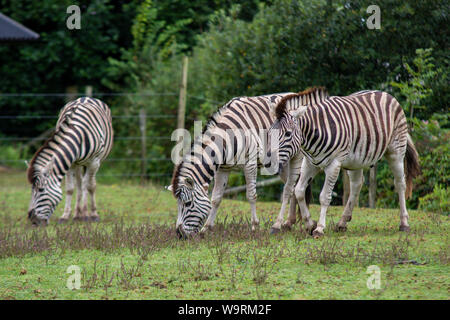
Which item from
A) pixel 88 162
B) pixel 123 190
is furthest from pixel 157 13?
pixel 88 162

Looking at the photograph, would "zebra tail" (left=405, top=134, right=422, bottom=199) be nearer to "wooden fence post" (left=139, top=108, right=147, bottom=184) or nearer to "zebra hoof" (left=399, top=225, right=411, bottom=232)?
"zebra hoof" (left=399, top=225, right=411, bottom=232)

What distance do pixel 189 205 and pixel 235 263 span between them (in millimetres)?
1464

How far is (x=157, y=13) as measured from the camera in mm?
21812

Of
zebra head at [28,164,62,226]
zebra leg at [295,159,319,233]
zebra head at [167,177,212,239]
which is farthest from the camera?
zebra head at [28,164,62,226]

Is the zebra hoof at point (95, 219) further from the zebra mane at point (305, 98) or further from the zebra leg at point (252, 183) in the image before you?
the zebra mane at point (305, 98)

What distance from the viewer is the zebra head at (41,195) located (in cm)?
1034

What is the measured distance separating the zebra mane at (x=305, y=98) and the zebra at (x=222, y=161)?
0.06 meters

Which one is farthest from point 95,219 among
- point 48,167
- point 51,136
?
point 51,136

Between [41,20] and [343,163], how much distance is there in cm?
1593

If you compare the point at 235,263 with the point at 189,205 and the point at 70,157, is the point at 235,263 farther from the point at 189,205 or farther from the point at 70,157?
the point at 70,157

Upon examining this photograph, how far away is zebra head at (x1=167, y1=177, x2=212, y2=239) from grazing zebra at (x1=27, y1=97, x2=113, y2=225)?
312 cm

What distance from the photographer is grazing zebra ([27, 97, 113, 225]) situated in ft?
34.1

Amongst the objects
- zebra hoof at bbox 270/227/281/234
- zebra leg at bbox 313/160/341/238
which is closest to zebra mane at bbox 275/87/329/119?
zebra leg at bbox 313/160/341/238
